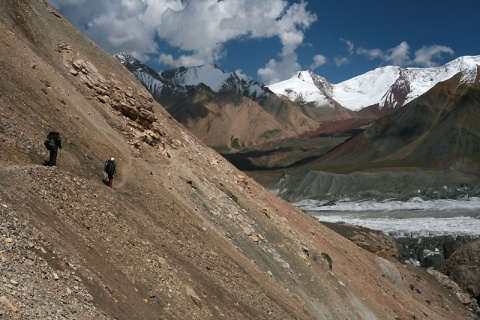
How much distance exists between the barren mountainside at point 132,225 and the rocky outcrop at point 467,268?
7.76 ft

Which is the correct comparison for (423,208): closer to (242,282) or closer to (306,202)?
(306,202)

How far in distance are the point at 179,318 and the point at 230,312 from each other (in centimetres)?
226

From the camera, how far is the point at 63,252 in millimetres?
9766

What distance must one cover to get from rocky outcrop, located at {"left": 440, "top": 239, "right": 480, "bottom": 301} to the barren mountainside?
7.76ft

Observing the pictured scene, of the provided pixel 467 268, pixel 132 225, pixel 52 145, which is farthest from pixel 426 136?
pixel 52 145

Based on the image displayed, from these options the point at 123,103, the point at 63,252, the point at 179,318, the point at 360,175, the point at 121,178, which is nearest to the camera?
the point at 63,252

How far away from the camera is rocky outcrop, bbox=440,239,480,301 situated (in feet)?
104

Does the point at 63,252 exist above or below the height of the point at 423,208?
below

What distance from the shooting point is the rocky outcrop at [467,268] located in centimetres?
3159

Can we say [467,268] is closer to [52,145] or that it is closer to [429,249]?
[429,249]

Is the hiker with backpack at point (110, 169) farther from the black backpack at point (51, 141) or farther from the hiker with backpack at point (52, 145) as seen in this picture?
the black backpack at point (51, 141)

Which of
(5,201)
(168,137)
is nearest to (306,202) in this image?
(168,137)

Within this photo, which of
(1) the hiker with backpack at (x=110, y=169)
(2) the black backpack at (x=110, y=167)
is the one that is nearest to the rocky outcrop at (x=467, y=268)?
(1) the hiker with backpack at (x=110, y=169)

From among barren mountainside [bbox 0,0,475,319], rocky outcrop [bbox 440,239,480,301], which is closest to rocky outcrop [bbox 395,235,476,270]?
rocky outcrop [bbox 440,239,480,301]
